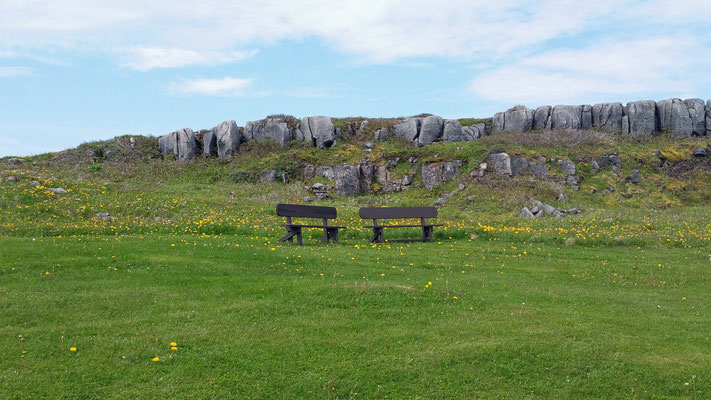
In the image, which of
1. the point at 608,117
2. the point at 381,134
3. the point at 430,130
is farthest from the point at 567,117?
the point at 381,134

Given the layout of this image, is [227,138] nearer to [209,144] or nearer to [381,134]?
[209,144]

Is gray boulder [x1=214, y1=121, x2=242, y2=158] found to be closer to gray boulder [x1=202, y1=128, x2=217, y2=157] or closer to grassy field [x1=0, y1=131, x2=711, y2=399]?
gray boulder [x1=202, y1=128, x2=217, y2=157]

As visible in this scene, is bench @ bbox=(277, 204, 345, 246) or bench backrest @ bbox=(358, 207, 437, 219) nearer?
bench @ bbox=(277, 204, 345, 246)

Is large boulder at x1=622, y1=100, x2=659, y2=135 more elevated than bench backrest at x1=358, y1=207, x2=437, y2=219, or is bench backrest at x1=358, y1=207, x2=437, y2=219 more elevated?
large boulder at x1=622, y1=100, x2=659, y2=135

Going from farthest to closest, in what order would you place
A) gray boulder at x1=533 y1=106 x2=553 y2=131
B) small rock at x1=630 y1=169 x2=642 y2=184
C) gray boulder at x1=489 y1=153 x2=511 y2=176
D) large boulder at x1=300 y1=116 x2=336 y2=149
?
gray boulder at x1=533 y1=106 x2=553 y2=131 → large boulder at x1=300 y1=116 x2=336 y2=149 → small rock at x1=630 y1=169 x2=642 y2=184 → gray boulder at x1=489 y1=153 x2=511 y2=176

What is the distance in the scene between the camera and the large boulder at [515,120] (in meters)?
43.2

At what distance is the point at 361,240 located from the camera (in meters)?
19.8

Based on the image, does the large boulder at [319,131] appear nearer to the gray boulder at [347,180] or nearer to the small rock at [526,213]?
the gray boulder at [347,180]

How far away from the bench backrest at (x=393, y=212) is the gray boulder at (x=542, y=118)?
Answer: 2665 cm

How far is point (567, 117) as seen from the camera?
4297 cm

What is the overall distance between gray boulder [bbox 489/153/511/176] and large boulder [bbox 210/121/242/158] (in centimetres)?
2012

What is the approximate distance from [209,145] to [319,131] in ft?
29.6

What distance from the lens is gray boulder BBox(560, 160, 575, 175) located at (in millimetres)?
34156

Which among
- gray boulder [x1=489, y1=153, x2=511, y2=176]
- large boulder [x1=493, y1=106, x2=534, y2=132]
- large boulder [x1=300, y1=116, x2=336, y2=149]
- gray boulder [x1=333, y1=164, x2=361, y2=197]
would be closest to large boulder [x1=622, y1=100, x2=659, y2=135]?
large boulder [x1=493, y1=106, x2=534, y2=132]
